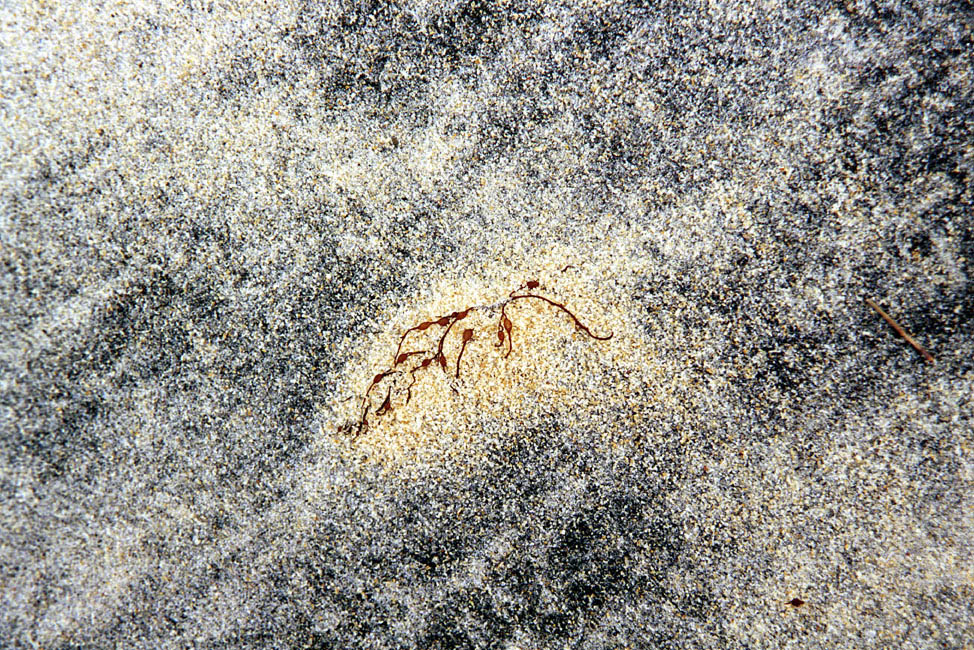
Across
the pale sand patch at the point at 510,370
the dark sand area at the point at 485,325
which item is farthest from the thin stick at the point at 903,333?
the pale sand patch at the point at 510,370

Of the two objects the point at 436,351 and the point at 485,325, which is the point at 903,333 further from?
the point at 436,351

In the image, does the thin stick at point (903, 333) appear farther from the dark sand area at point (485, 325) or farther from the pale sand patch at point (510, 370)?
the pale sand patch at point (510, 370)

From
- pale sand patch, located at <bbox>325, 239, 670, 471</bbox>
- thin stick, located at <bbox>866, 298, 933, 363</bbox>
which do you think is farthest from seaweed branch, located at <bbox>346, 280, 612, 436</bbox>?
thin stick, located at <bbox>866, 298, 933, 363</bbox>

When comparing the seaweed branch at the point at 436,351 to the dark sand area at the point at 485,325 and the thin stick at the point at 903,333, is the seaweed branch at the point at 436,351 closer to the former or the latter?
the dark sand area at the point at 485,325

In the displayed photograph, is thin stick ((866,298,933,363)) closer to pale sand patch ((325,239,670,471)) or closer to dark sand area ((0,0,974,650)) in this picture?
dark sand area ((0,0,974,650))

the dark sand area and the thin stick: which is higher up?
the dark sand area

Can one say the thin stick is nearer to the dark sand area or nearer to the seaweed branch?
the dark sand area

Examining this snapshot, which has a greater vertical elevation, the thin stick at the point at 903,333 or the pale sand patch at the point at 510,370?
the pale sand patch at the point at 510,370

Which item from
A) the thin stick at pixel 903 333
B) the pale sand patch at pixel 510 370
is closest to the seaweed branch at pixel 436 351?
the pale sand patch at pixel 510 370
